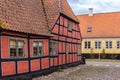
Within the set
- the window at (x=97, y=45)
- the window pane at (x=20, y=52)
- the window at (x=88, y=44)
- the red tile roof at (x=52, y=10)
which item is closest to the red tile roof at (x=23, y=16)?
the red tile roof at (x=52, y=10)

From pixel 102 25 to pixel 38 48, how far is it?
28022 mm

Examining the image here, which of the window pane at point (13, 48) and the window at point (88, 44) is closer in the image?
the window pane at point (13, 48)

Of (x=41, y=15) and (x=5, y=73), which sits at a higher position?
(x=41, y=15)

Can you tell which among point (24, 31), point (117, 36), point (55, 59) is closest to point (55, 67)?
point (55, 59)

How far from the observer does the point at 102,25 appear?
44250 mm

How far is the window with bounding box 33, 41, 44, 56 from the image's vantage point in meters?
17.3

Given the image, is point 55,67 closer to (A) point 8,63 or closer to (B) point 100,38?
(A) point 8,63

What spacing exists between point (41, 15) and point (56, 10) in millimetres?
1984

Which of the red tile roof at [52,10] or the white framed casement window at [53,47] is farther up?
the red tile roof at [52,10]

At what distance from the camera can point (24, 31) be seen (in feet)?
50.8

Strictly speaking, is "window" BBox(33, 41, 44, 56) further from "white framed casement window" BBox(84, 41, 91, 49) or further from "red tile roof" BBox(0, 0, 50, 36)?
"white framed casement window" BBox(84, 41, 91, 49)

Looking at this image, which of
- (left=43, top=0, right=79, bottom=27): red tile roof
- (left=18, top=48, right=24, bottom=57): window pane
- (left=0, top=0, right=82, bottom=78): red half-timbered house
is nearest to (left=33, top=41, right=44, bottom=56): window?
(left=0, top=0, right=82, bottom=78): red half-timbered house

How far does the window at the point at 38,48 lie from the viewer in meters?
17.3

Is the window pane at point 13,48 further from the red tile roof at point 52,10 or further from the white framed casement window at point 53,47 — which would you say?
the red tile roof at point 52,10
